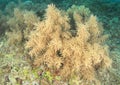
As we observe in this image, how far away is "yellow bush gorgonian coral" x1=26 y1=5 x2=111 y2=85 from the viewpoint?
557cm

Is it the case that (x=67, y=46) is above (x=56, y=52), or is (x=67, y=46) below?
above

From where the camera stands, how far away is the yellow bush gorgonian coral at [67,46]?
5574 mm

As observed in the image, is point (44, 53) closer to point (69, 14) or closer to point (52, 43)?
point (52, 43)

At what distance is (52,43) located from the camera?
5609 millimetres

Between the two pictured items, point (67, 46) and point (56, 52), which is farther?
point (56, 52)

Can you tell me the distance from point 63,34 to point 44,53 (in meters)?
0.66

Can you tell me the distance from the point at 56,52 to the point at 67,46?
318 mm

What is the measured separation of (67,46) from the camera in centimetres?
563

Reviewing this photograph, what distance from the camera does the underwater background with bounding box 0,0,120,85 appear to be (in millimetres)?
5613

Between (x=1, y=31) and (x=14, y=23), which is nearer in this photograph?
(x=14, y=23)

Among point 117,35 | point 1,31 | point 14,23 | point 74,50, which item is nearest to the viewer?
point 74,50

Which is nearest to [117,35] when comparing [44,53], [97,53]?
[97,53]

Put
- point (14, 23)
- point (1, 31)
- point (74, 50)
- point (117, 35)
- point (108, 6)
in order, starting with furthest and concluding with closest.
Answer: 1. point (108, 6)
2. point (117, 35)
3. point (1, 31)
4. point (14, 23)
5. point (74, 50)

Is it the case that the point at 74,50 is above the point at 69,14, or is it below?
below
